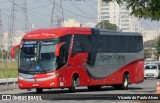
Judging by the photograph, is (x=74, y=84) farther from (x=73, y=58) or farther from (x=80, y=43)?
(x=80, y=43)

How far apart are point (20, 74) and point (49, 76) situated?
1824 mm

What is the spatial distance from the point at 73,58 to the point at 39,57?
6.79 feet

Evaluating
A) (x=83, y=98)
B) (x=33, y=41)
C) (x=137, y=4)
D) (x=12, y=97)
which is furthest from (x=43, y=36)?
(x=12, y=97)

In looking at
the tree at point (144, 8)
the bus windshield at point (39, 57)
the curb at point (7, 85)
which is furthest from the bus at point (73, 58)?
the tree at point (144, 8)

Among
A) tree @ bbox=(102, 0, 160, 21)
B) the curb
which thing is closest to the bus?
the curb

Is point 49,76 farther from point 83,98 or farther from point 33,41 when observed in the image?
point 83,98

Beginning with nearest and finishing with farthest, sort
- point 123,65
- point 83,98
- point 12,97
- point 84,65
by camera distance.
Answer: point 12,97, point 83,98, point 84,65, point 123,65

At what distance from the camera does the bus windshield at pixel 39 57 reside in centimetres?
3191

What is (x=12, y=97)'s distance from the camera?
18.4 m

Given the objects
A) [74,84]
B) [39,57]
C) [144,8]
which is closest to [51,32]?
[39,57]

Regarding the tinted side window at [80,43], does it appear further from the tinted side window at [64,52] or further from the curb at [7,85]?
the curb at [7,85]

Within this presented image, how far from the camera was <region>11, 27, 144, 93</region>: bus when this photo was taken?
31995 millimetres

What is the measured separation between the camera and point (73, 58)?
108 ft

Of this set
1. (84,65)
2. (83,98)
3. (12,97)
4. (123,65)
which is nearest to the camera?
(12,97)
